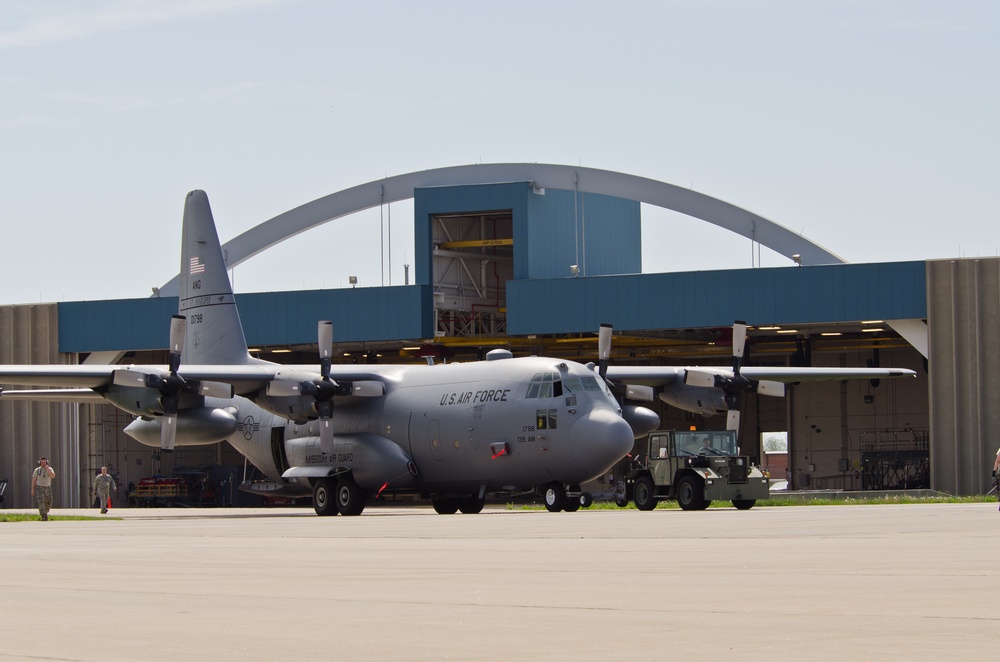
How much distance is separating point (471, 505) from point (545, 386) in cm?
480

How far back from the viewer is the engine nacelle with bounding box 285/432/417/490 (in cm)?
3114

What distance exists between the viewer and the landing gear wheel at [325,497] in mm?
32625

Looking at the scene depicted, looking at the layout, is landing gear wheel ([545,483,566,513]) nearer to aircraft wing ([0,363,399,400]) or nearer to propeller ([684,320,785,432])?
propeller ([684,320,785,432])

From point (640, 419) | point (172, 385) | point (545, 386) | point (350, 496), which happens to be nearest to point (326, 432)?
point (350, 496)

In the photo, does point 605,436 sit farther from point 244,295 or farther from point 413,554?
point 244,295

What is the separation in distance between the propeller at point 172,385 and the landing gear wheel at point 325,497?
3.79m

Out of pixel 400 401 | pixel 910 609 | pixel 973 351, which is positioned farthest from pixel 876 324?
pixel 910 609

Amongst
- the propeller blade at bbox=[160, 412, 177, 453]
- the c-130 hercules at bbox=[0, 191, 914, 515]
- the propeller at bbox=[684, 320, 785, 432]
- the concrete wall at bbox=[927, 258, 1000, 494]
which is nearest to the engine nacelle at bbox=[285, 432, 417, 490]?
the c-130 hercules at bbox=[0, 191, 914, 515]

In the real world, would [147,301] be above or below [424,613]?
above

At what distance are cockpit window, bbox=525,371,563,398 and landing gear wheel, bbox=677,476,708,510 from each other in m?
3.61

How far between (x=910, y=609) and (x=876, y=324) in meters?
39.1

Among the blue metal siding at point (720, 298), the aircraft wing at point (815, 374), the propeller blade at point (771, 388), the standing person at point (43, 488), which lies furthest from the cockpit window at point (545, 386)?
the blue metal siding at point (720, 298)

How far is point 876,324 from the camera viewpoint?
147 feet

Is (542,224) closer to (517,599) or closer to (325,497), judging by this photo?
(325,497)
